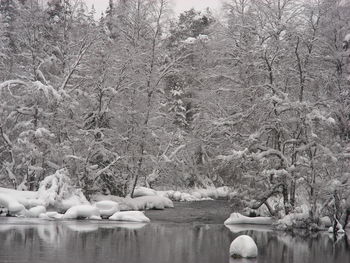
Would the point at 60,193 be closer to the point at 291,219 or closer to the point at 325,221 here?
the point at 291,219

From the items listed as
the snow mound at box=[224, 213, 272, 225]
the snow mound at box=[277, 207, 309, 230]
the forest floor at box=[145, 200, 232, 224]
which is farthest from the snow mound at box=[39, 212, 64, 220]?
the snow mound at box=[277, 207, 309, 230]

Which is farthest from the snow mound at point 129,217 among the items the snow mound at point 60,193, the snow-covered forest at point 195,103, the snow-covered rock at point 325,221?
the snow-covered rock at point 325,221

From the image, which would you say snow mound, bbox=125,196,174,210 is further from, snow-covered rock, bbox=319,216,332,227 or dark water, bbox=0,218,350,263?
snow-covered rock, bbox=319,216,332,227

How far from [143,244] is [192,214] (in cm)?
1243

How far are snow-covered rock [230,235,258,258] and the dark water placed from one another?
312mm

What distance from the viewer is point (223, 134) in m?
27.3

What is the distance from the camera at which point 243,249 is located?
14875 mm

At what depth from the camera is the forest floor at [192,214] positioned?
85.2 ft

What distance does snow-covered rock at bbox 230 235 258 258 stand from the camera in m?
14.9

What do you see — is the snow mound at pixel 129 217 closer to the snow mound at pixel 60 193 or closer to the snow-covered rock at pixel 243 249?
the snow mound at pixel 60 193

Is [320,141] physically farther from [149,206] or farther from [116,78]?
[116,78]

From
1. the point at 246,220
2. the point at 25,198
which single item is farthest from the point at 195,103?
the point at 25,198

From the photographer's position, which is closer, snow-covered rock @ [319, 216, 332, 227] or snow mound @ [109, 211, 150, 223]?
snow-covered rock @ [319, 216, 332, 227]

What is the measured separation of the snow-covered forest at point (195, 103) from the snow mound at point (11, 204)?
17.8 ft
